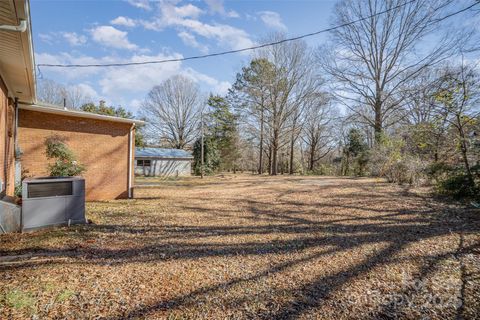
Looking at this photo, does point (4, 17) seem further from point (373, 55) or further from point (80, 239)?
point (373, 55)

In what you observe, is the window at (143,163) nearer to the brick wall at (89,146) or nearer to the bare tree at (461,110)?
the brick wall at (89,146)

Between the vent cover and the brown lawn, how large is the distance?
75 cm

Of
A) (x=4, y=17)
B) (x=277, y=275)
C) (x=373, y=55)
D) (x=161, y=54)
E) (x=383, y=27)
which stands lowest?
(x=277, y=275)

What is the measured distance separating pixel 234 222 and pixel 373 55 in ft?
58.5

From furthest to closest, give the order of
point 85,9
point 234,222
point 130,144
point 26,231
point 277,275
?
point 130,144 < point 85,9 < point 234,222 < point 26,231 < point 277,275

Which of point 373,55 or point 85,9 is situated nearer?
point 85,9

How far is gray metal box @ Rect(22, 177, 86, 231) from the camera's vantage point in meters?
4.61

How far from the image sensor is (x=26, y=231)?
4586mm

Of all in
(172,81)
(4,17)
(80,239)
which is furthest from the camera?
(172,81)

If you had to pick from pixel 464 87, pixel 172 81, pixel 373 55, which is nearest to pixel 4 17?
pixel 464 87

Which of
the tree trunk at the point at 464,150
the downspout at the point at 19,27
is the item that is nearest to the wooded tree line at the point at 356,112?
the tree trunk at the point at 464,150

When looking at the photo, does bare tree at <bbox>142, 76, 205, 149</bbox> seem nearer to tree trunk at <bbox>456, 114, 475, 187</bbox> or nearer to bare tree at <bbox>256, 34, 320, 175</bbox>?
bare tree at <bbox>256, 34, 320, 175</bbox>

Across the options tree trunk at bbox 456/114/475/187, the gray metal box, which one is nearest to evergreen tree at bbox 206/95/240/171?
tree trunk at bbox 456/114/475/187

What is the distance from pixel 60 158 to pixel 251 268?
24.3 feet
